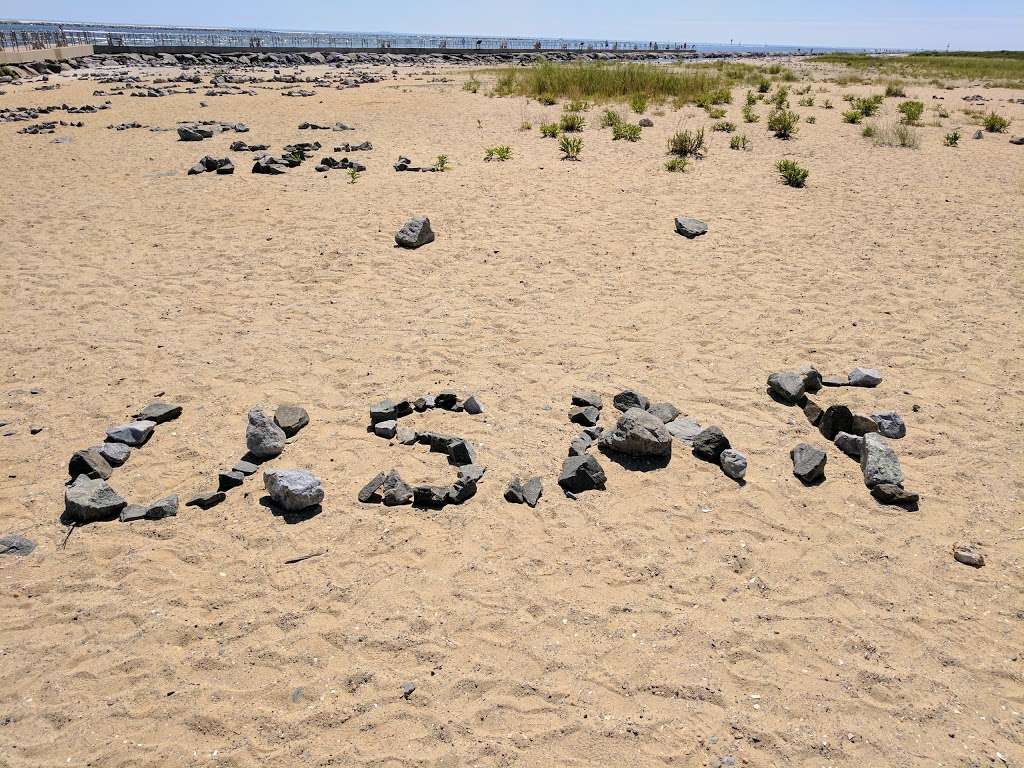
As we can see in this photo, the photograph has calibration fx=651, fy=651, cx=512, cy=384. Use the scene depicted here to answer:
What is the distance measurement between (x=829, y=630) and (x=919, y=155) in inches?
563

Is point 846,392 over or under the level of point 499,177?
under

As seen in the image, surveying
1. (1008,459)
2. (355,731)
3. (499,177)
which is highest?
(499,177)

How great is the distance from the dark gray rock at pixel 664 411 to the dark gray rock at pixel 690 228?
15.3 ft

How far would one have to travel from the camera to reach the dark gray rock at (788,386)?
5441 mm

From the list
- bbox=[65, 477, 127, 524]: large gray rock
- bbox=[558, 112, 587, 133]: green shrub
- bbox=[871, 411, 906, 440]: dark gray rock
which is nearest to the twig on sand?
bbox=[65, 477, 127, 524]: large gray rock

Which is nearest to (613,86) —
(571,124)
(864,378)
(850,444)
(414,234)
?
(571,124)

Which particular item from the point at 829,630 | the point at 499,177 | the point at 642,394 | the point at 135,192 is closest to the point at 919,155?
the point at 499,177

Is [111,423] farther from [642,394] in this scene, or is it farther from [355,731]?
[642,394]

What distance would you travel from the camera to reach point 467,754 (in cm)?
278

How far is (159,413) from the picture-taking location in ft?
16.6

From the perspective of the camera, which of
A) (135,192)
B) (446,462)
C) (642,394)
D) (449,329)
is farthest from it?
(135,192)

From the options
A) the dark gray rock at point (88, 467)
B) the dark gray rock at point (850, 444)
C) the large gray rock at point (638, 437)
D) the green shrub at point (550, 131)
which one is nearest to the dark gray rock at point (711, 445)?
the large gray rock at point (638, 437)

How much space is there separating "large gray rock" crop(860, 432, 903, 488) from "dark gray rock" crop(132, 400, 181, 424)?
5.20 meters

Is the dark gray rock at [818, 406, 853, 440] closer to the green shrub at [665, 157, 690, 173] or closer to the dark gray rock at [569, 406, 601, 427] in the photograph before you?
the dark gray rock at [569, 406, 601, 427]
